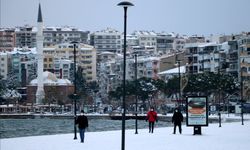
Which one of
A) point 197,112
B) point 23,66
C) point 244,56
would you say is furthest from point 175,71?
point 197,112

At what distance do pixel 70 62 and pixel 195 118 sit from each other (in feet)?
420

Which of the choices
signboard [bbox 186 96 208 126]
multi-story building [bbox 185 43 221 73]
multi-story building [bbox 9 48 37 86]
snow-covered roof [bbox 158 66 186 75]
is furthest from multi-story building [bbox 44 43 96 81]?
signboard [bbox 186 96 208 126]

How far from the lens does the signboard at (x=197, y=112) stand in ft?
97.8

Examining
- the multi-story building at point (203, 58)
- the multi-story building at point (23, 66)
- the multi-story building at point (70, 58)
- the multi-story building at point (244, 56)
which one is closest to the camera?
the multi-story building at point (244, 56)

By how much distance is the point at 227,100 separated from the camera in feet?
308

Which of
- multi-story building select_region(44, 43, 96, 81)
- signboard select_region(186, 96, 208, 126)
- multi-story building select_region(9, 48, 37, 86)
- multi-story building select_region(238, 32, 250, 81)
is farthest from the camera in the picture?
multi-story building select_region(44, 43, 96, 81)

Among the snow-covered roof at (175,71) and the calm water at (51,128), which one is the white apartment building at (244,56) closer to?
the snow-covered roof at (175,71)

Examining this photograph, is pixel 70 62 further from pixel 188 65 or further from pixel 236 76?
pixel 236 76

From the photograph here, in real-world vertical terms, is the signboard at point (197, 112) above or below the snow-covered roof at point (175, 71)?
below

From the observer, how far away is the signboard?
29812 millimetres

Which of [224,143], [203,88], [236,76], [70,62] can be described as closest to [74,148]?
[224,143]

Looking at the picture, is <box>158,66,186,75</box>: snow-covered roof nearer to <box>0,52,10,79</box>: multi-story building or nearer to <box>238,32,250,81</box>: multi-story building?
<box>238,32,250,81</box>: multi-story building

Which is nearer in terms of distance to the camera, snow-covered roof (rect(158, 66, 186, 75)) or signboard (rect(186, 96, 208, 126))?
signboard (rect(186, 96, 208, 126))

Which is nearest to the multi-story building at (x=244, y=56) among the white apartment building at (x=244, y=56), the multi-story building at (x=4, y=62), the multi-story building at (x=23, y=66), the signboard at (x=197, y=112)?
the white apartment building at (x=244, y=56)
